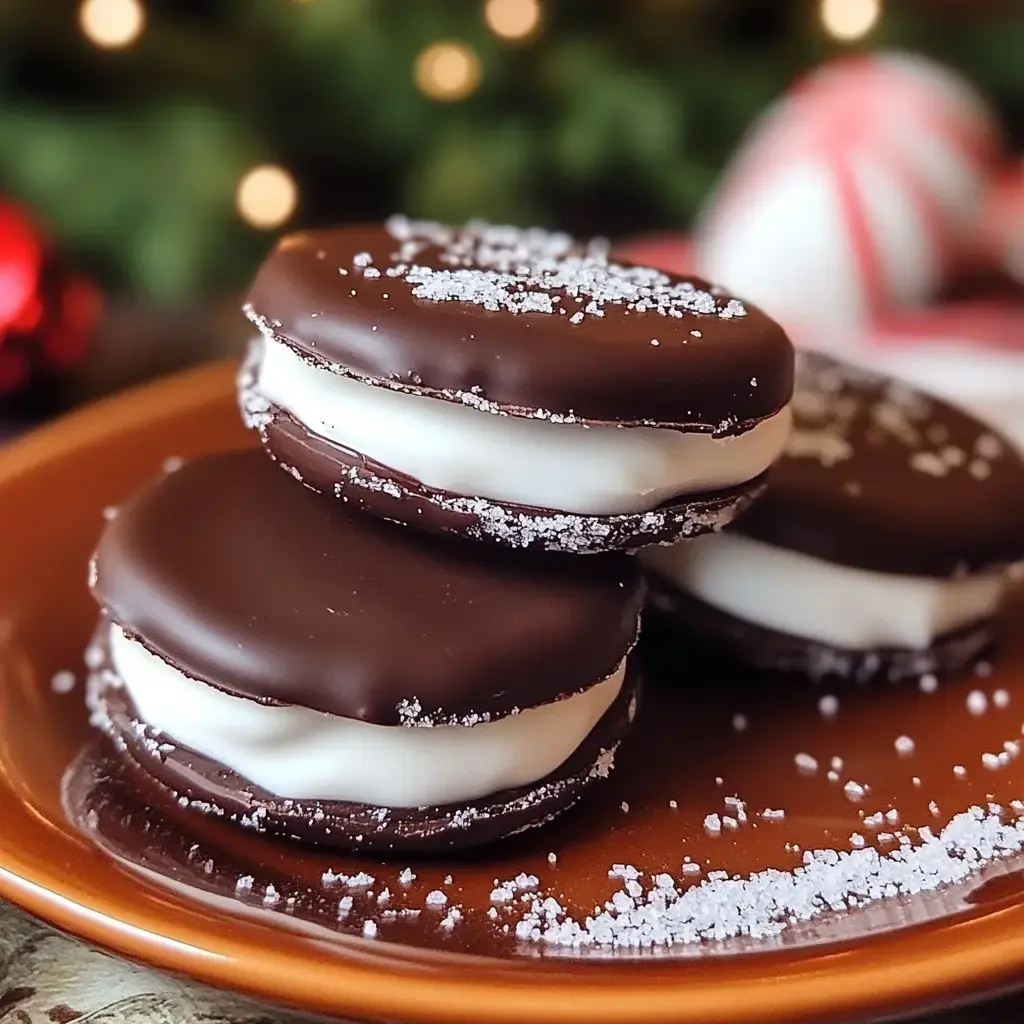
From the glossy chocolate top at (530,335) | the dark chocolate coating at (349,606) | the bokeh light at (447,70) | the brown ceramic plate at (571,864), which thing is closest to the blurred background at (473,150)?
the bokeh light at (447,70)

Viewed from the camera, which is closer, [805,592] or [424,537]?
[424,537]

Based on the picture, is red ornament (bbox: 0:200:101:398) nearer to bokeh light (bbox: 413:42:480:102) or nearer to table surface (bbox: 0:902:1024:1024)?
bokeh light (bbox: 413:42:480:102)

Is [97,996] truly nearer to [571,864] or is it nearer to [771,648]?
[571,864]

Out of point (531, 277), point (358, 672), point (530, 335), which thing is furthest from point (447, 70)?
point (358, 672)

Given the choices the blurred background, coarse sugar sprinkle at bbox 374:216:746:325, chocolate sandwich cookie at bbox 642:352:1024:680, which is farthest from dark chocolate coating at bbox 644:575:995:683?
the blurred background

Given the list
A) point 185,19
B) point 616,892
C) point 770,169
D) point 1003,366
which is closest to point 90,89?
point 185,19

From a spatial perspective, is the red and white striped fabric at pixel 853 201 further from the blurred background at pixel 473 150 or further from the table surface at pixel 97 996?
the table surface at pixel 97 996
